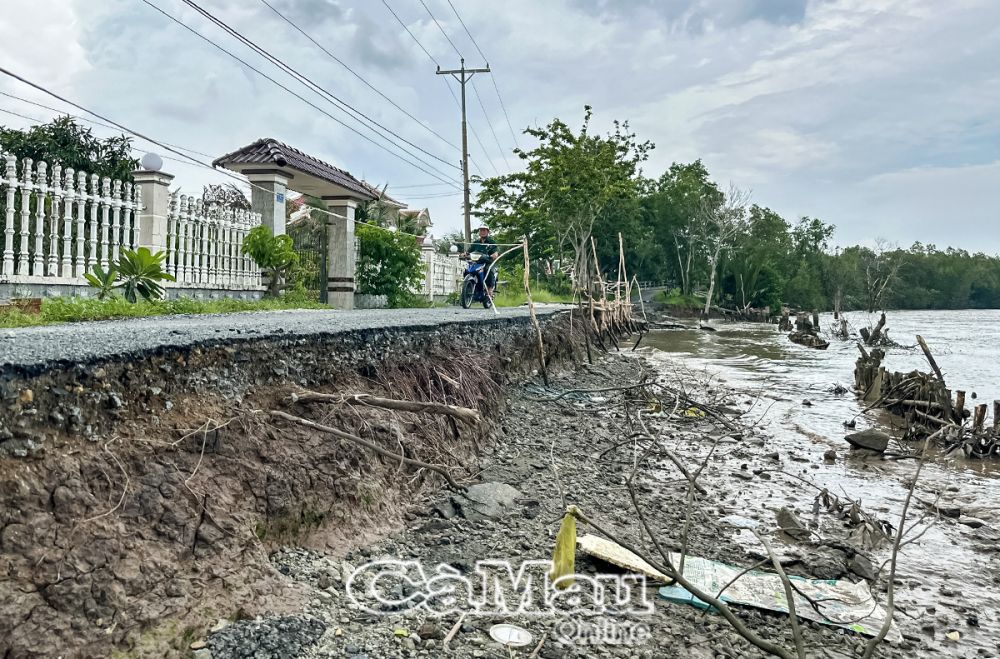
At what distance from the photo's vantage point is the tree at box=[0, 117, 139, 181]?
16406 mm

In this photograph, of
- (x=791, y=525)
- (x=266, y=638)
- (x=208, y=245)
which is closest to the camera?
(x=266, y=638)

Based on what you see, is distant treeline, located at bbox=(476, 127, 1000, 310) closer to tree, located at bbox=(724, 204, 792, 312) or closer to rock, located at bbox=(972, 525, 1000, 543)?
tree, located at bbox=(724, 204, 792, 312)

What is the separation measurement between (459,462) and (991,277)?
98578mm

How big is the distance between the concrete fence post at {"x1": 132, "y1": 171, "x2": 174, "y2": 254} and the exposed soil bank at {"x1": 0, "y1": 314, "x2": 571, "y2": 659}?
7.37 metres

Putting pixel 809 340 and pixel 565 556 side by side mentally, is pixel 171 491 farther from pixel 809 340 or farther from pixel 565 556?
pixel 809 340

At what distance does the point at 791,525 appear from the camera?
475cm

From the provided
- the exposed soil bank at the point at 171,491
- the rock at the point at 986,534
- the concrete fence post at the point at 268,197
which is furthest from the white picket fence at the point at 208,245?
the rock at the point at 986,534

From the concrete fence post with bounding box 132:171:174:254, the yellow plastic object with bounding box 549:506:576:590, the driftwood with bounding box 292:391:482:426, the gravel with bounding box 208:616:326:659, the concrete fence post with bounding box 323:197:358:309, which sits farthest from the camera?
the concrete fence post with bounding box 323:197:358:309

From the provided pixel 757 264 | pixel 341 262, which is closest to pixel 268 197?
pixel 341 262

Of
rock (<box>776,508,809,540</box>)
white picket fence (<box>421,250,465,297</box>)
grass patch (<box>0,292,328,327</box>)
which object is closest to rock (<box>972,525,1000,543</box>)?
rock (<box>776,508,809,540</box>)

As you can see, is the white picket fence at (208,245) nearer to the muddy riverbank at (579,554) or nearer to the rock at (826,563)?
the muddy riverbank at (579,554)

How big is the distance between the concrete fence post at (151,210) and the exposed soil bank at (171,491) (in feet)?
24.2

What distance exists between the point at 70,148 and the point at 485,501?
59.0 feet

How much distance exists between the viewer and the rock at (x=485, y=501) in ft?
13.1
